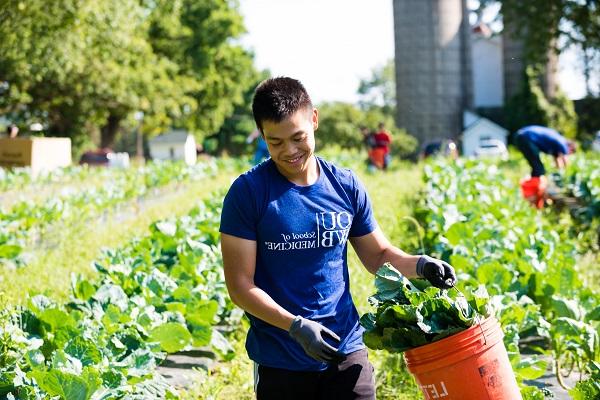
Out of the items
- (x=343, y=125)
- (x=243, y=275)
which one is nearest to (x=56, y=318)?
(x=243, y=275)

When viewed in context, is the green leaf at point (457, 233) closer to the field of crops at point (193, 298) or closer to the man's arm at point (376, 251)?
the field of crops at point (193, 298)

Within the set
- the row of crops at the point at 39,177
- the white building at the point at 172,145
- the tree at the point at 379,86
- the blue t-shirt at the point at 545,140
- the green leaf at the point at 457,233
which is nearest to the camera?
the green leaf at the point at 457,233

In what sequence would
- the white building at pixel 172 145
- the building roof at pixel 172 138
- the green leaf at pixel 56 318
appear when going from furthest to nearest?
the building roof at pixel 172 138
the white building at pixel 172 145
the green leaf at pixel 56 318

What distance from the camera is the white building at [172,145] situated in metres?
69.5

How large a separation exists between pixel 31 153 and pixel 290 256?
18.7 metres

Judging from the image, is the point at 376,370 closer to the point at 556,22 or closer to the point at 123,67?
the point at 556,22

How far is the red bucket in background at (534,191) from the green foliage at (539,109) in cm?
3194

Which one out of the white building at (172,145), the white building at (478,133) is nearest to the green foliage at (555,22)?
the white building at (478,133)

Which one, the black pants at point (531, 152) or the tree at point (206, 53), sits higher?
the tree at point (206, 53)

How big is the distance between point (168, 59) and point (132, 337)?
35.1 metres

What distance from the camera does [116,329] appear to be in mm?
4020

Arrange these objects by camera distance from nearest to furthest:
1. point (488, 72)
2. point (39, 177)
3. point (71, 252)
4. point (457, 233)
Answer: point (457, 233)
point (71, 252)
point (39, 177)
point (488, 72)

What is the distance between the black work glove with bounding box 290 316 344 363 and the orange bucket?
9.6 inches

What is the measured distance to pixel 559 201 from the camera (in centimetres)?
1255
